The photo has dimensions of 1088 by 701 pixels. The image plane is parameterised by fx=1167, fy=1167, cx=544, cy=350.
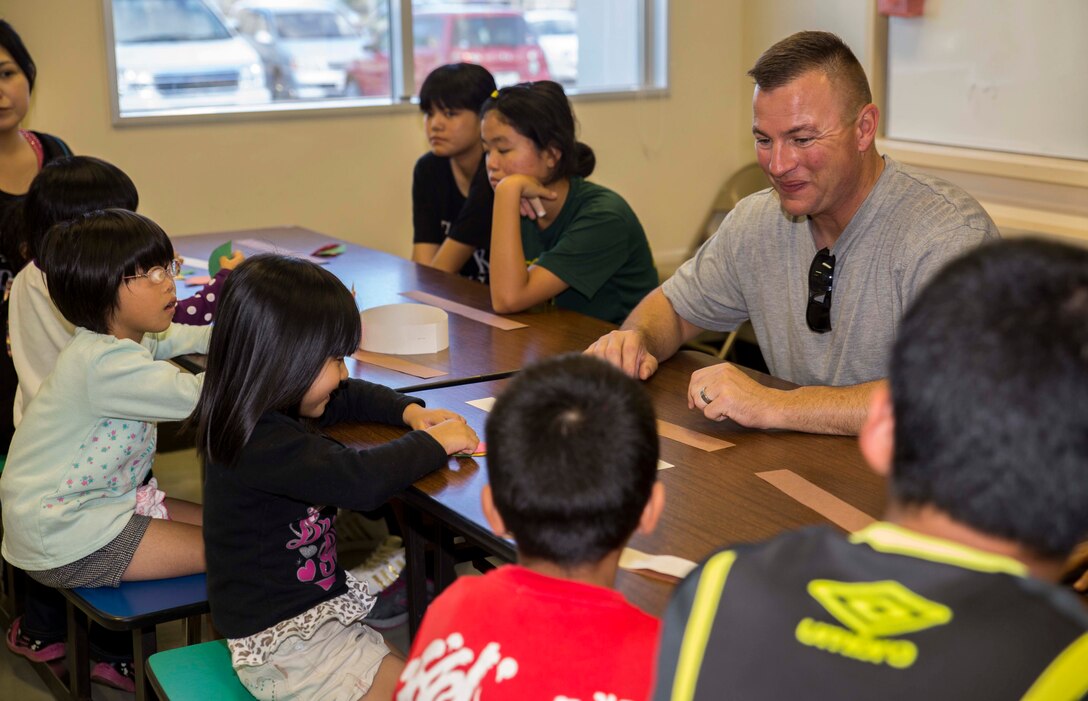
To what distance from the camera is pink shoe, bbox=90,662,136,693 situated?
2461mm

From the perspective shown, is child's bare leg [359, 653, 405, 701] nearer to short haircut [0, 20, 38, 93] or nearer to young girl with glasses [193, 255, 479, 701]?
young girl with glasses [193, 255, 479, 701]

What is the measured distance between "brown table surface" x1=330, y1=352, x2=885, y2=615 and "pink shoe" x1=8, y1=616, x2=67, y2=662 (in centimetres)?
107

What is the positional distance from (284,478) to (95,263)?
0.68 m

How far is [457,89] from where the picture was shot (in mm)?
3531

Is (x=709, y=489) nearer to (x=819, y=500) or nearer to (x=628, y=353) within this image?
(x=819, y=500)

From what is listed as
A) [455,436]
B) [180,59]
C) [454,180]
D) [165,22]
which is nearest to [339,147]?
[180,59]

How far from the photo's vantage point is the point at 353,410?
1.98m

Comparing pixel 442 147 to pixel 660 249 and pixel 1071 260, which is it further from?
pixel 1071 260

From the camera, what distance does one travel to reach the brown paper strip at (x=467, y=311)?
2631 mm

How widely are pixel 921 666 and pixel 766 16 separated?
518 cm

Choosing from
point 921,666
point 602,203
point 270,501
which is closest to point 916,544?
point 921,666

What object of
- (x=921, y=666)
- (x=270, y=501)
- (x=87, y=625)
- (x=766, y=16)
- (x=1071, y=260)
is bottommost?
(x=87, y=625)

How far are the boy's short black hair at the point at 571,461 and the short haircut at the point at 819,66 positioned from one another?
118 centimetres

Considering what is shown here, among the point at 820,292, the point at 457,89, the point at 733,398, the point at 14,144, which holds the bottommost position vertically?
the point at 733,398
